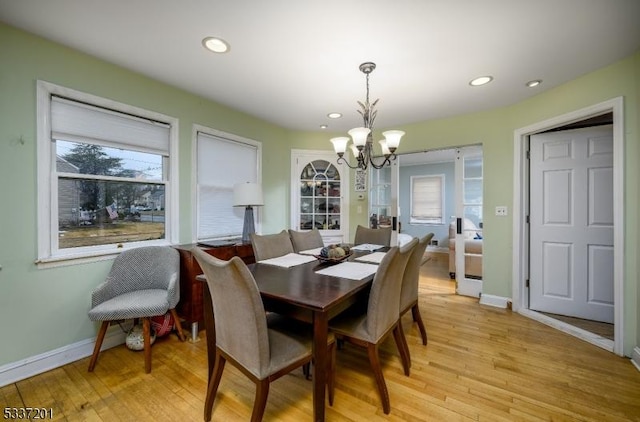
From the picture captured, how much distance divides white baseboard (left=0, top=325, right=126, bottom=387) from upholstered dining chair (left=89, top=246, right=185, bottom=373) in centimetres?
21

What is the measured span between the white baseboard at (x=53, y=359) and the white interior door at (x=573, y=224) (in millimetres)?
4269

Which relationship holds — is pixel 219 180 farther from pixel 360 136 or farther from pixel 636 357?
pixel 636 357

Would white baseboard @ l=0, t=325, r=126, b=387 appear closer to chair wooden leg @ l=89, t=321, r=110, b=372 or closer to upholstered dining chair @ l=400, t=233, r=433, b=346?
chair wooden leg @ l=89, t=321, r=110, b=372

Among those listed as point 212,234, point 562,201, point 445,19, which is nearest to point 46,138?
point 212,234

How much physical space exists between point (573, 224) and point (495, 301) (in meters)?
1.18

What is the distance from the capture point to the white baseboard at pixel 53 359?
1831 millimetres

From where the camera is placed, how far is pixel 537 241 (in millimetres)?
3057

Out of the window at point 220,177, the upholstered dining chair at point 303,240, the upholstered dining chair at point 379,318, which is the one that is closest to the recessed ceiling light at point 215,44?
the window at point 220,177

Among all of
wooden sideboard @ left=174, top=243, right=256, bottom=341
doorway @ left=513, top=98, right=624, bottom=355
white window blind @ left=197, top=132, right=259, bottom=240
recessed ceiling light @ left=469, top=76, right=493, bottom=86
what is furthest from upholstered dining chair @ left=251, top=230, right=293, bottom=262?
doorway @ left=513, top=98, right=624, bottom=355

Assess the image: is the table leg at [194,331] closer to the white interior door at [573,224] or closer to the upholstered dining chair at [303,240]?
the upholstered dining chair at [303,240]

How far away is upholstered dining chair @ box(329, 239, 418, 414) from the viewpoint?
155 cm

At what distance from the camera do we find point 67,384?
1.83 meters

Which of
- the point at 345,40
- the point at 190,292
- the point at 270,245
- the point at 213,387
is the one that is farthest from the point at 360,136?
the point at 190,292

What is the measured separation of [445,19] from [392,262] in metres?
1.57
